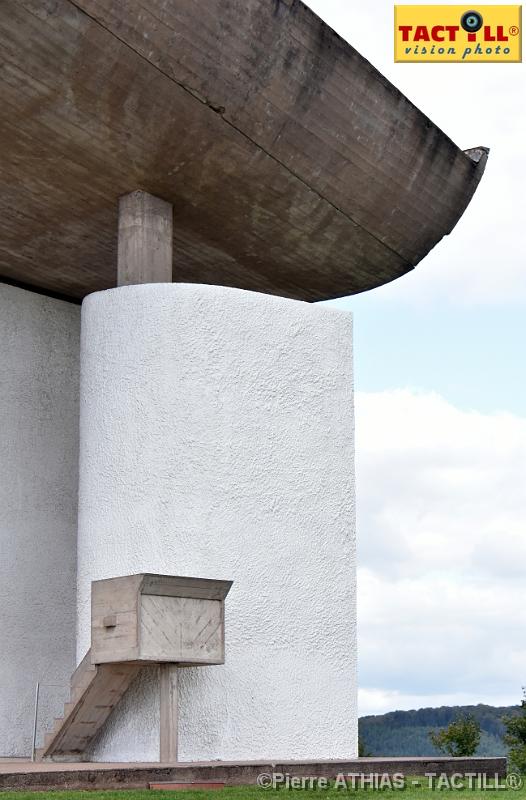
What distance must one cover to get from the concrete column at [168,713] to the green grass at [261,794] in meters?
1.66

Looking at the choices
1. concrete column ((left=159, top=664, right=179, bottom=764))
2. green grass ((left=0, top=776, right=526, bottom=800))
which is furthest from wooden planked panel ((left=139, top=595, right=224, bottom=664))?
green grass ((left=0, top=776, right=526, bottom=800))

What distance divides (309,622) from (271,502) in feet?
4.83

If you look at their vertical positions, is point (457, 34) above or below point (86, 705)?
above

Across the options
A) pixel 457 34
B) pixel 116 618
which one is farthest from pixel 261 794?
pixel 457 34

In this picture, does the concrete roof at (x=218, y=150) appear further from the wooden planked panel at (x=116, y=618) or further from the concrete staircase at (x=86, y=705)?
the concrete staircase at (x=86, y=705)

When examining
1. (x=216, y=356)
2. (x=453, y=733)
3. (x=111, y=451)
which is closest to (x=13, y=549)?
(x=111, y=451)

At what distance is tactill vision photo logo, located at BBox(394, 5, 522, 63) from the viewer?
1664 cm

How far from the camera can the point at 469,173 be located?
57.9 feet

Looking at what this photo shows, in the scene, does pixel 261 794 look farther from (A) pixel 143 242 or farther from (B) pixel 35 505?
(B) pixel 35 505

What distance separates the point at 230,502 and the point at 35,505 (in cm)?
469

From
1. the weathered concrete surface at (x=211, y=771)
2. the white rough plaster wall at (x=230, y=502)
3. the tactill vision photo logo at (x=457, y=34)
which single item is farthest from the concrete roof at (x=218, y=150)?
the weathered concrete surface at (x=211, y=771)

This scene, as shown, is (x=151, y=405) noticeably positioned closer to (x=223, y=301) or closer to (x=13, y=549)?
(x=223, y=301)

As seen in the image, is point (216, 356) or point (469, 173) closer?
point (216, 356)

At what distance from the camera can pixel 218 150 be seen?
1465 cm
